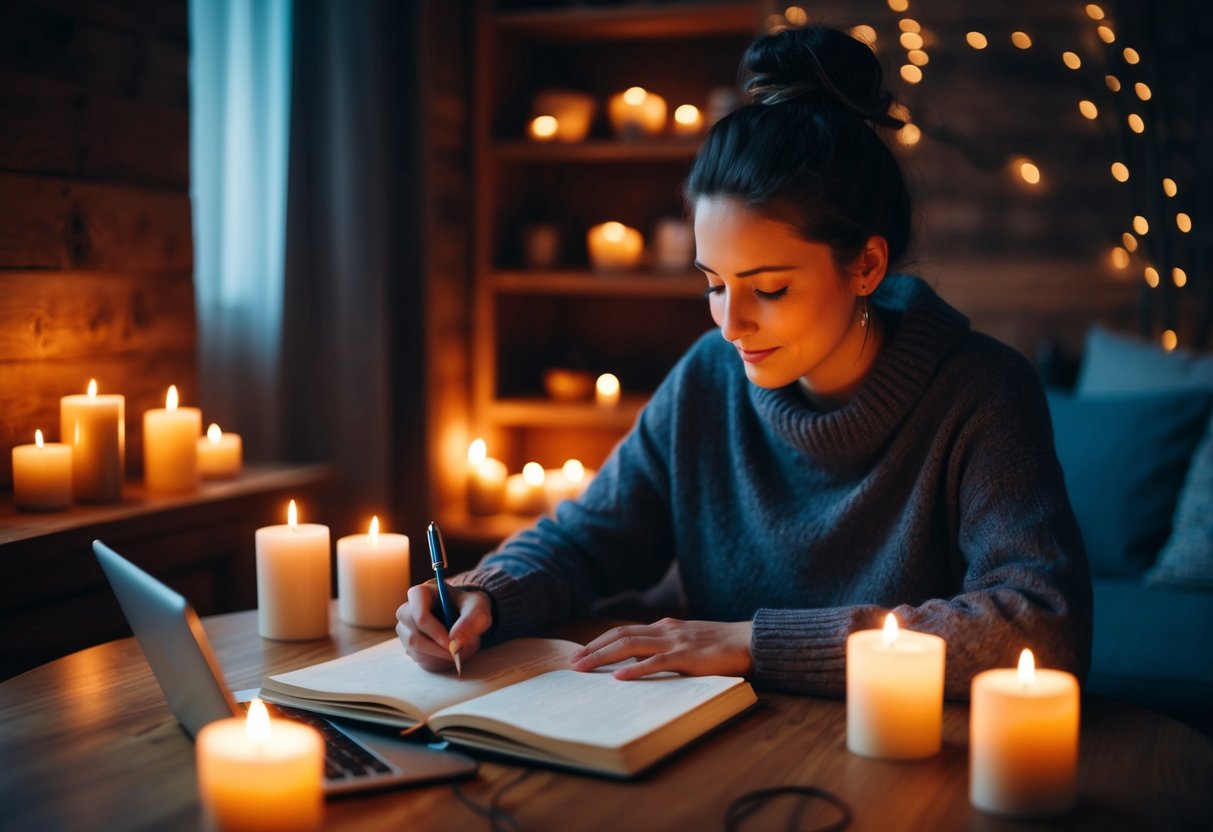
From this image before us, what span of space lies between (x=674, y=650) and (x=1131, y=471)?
152 cm

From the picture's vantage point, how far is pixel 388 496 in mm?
2904

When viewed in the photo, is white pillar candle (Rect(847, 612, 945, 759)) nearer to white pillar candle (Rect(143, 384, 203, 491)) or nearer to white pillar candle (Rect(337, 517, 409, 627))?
white pillar candle (Rect(337, 517, 409, 627))

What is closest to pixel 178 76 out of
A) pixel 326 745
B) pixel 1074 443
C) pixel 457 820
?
pixel 326 745

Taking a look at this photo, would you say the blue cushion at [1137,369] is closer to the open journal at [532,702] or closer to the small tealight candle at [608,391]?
the small tealight candle at [608,391]

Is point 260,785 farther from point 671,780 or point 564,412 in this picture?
point 564,412

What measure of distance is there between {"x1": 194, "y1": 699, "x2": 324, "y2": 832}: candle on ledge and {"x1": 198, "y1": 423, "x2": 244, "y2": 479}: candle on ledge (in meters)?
1.45

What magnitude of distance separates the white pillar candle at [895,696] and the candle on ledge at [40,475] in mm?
1255

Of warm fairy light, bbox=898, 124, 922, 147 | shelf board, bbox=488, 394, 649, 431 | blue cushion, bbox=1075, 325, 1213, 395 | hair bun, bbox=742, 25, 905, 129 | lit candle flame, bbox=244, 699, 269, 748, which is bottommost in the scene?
lit candle flame, bbox=244, 699, 269, 748

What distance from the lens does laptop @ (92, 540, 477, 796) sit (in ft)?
2.98

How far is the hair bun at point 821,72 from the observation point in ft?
4.68

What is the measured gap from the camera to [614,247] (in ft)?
10.1

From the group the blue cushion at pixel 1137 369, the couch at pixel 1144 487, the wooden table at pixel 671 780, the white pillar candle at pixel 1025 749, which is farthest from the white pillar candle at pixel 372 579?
the blue cushion at pixel 1137 369

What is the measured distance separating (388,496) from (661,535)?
1.40 m

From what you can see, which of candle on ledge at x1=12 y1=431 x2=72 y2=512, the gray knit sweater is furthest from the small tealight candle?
candle on ledge at x1=12 y1=431 x2=72 y2=512
